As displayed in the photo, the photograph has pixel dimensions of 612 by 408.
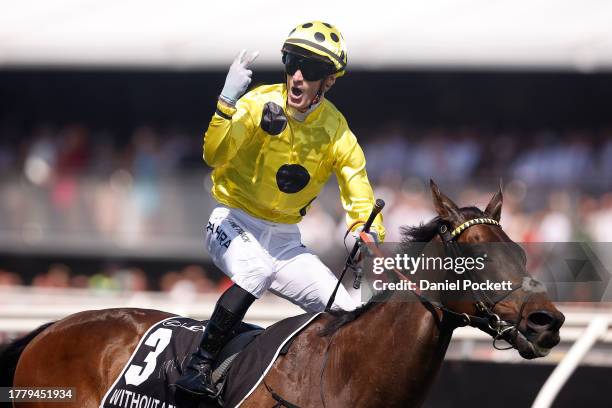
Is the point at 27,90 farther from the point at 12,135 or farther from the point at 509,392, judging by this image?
the point at 509,392

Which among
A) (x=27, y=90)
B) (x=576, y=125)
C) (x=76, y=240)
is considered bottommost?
(x=76, y=240)

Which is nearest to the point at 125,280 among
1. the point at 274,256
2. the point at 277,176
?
the point at 274,256

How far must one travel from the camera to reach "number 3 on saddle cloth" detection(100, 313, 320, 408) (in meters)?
4.36

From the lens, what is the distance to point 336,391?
13.8 feet

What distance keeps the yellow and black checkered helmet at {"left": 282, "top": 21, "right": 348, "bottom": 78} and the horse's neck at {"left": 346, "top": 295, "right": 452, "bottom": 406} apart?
3.73 feet

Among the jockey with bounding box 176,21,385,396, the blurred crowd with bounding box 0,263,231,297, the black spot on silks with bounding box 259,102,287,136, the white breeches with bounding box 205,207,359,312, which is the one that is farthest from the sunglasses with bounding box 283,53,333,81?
the blurred crowd with bounding box 0,263,231,297

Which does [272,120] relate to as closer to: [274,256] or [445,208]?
[274,256]

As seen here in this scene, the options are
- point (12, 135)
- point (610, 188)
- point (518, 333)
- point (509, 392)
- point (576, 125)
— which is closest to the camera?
point (518, 333)

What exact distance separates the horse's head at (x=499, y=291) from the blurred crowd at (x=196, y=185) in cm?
545

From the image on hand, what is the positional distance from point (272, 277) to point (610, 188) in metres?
6.57

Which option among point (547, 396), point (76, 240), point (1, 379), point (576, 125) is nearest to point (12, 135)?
point (76, 240)

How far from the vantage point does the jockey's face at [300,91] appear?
14.8 feet

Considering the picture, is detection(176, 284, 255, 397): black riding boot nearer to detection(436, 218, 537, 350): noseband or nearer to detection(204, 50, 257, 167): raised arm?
detection(204, 50, 257, 167): raised arm

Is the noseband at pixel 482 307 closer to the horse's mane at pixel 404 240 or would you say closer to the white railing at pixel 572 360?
the horse's mane at pixel 404 240
